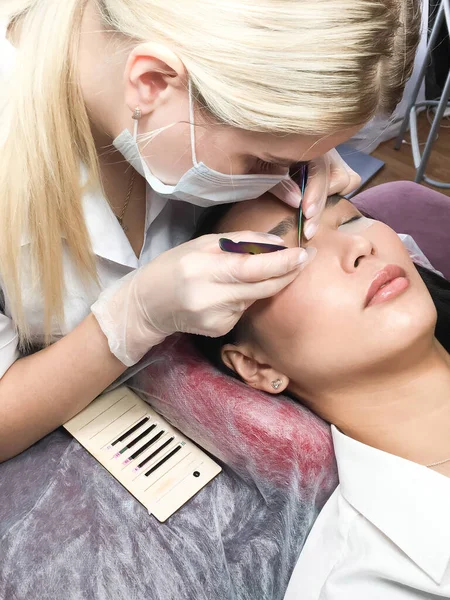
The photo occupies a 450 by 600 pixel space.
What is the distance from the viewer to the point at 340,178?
1226 millimetres

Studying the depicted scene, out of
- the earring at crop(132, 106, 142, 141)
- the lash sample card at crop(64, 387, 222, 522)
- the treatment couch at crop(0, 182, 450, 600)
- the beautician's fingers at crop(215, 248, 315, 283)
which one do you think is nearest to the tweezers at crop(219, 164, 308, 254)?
the beautician's fingers at crop(215, 248, 315, 283)

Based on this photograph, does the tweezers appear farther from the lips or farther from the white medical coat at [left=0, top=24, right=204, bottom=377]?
the white medical coat at [left=0, top=24, right=204, bottom=377]

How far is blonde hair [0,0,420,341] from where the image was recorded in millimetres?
759

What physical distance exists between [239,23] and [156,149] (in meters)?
0.27

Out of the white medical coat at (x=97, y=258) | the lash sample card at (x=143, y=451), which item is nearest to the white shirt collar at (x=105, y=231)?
the white medical coat at (x=97, y=258)

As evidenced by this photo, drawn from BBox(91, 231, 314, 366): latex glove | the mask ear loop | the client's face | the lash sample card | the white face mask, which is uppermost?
the mask ear loop

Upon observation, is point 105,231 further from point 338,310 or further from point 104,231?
point 338,310

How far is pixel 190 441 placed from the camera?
122 centimetres

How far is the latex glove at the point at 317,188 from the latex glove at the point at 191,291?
3.7 inches

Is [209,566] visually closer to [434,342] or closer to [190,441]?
[190,441]

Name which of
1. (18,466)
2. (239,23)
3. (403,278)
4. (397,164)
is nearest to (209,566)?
(18,466)

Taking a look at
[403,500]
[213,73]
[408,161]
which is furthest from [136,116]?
[408,161]

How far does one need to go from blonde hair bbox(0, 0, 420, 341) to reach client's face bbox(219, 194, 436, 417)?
290 millimetres

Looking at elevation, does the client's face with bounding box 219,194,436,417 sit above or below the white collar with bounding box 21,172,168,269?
below
